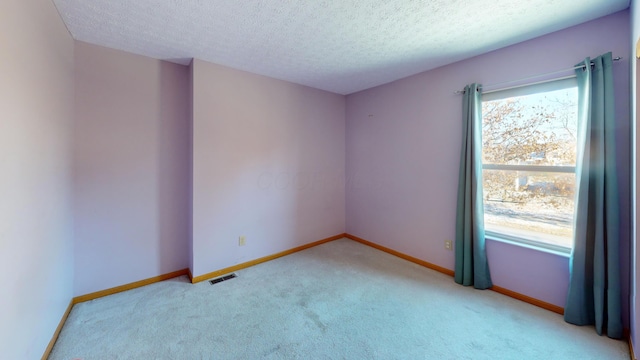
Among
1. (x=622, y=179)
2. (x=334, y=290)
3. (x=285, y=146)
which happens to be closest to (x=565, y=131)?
(x=622, y=179)

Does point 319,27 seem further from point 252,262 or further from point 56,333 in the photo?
point 56,333

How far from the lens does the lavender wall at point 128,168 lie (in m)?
2.33

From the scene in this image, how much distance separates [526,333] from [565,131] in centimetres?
170

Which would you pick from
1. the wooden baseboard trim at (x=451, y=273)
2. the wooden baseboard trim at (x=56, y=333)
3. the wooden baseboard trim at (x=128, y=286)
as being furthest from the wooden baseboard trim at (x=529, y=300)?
the wooden baseboard trim at (x=56, y=333)

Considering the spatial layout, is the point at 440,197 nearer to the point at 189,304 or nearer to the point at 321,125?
the point at 321,125

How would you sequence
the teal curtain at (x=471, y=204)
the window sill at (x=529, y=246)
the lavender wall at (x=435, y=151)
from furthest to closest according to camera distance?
the teal curtain at (x=471, y=204)
the window sill at (x=529, y=246)
the lavender wall at (x=435, y=151)

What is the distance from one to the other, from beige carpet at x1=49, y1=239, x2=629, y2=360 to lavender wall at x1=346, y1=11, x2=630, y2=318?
382 millimetres

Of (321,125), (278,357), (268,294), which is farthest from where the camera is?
(321,125)

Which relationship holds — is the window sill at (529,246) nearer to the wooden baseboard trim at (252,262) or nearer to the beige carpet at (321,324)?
the beige carpet at (321,324)

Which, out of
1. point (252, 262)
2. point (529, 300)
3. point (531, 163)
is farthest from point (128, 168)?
point (529, 300)

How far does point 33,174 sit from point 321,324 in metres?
2.20

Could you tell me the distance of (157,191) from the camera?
2703mm

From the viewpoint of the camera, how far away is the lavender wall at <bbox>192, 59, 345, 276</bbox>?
2775 mm

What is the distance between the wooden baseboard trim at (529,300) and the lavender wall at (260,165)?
7.58 feet
